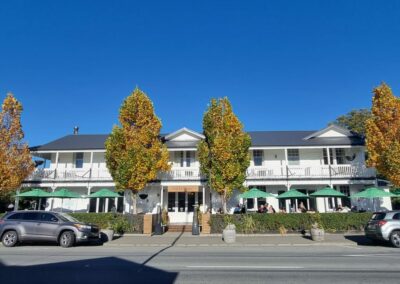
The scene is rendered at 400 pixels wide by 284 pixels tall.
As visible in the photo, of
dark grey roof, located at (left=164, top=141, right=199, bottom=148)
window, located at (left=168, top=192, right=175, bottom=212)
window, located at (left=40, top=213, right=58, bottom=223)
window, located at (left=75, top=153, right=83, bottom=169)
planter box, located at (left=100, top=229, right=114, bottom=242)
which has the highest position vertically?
dark grey roof, located at (left=164, top=141, right=199, bottom=148)

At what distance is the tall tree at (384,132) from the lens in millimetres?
21766

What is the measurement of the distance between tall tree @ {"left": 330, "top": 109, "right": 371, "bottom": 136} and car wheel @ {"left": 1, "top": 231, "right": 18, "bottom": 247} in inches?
1759

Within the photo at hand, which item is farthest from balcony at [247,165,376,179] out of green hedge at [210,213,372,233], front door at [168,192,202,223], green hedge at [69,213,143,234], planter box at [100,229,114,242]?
planter box at [100,229,114,242]

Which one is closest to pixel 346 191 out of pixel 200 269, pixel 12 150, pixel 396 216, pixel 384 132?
pixel 384 132

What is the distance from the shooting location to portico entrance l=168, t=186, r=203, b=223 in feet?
88.3

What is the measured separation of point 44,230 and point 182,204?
45.9 ft

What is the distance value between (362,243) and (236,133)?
1108 cm

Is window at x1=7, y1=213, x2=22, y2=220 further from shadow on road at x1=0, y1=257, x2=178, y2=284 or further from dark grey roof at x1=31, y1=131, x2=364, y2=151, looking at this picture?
dark grey roof at x1=31, y1=131, x2=364, y2=151

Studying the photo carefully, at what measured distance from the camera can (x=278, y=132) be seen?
3284 centimetres

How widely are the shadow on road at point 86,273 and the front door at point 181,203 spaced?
17.1m

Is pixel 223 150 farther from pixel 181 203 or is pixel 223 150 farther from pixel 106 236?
pixel 106 236

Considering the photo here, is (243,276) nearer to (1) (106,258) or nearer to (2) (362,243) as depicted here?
(1) (106,258)

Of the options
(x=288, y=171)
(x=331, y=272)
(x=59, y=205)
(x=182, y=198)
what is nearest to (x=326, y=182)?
(x=288, y=171)

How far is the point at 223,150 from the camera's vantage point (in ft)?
72.9
